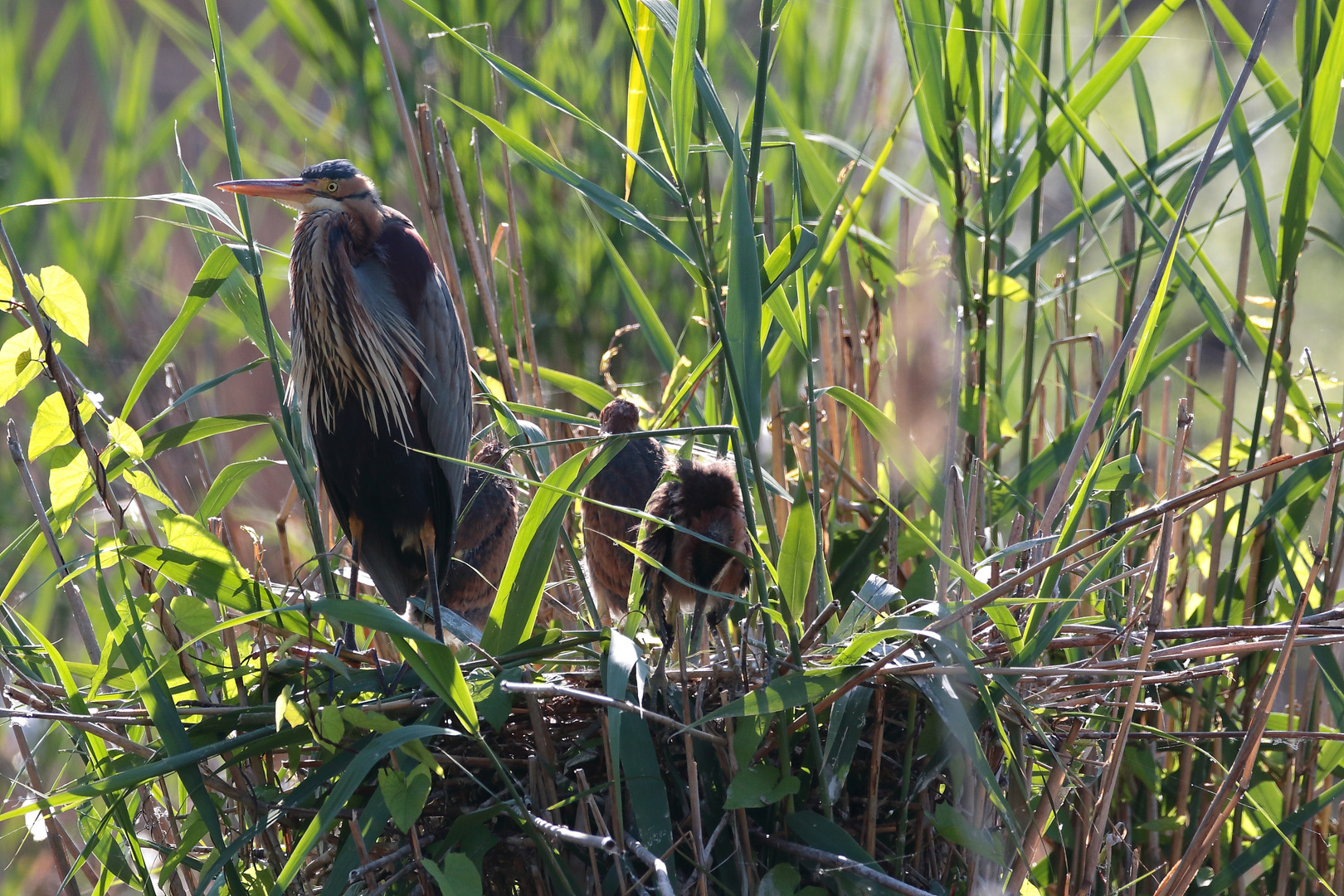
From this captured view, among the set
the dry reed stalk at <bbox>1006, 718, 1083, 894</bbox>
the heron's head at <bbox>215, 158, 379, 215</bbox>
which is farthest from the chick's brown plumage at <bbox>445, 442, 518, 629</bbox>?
the dry reed stalk at <bbox>1006, 718, 1083, 894</bbox>

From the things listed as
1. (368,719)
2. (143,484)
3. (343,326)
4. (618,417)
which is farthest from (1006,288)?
(143,484)

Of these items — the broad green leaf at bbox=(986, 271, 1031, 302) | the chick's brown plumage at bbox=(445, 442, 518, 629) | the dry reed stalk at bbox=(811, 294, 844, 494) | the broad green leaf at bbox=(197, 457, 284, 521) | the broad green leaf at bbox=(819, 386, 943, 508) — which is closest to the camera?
the broad green leaf at bbox=(819, 386, 943, 508)

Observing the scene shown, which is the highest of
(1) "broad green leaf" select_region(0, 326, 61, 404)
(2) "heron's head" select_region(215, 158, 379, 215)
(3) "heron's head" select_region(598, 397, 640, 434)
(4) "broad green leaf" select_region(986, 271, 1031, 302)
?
(2) "heron's head" select_region(215, 158, 379, 215)

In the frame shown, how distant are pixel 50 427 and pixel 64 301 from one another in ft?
0.41

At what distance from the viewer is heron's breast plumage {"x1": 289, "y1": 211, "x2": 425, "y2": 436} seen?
149 cm

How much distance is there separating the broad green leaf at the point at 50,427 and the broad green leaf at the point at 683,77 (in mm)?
660

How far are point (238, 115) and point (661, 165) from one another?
137cm

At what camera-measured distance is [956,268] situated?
1.52 m

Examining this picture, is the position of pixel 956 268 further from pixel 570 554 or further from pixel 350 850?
pixel 350 850

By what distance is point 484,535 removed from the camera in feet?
6.46

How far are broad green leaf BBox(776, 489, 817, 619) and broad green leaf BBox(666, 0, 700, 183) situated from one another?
13.8 inches

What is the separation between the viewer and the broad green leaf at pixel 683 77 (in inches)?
39.9

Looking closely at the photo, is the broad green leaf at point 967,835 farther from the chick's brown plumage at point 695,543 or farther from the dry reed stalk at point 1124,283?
the dry reed stalk at point 1124,283

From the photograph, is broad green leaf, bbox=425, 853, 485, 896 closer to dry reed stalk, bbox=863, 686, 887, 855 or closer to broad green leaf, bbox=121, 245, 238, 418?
dry reed stalk, bbox=863, 686, 887, 855
